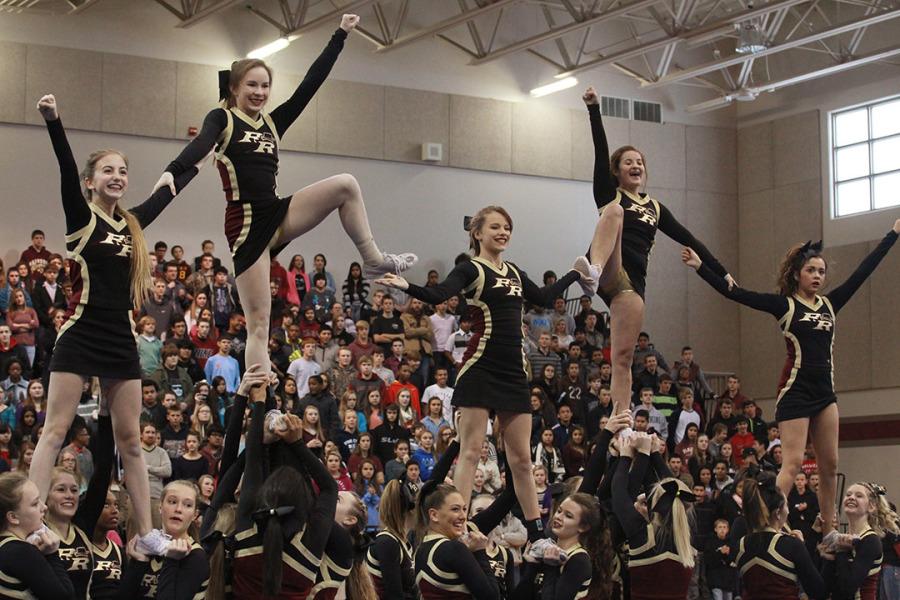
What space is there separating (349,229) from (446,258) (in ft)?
46.4

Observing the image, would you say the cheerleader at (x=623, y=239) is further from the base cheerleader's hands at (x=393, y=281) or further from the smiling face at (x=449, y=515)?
the smiling face at (x=449, y=515)

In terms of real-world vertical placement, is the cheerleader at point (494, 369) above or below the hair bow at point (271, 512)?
above

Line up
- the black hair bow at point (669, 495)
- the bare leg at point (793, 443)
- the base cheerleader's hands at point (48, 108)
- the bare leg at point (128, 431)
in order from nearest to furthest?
1. the base cheerleader's hands at point (48, 108)
2. the bare leg at point (128, 431)
3. the black hair bow at point (669, 495)
4. the bare leg at point (793, 443)

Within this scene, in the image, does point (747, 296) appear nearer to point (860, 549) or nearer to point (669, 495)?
point (860, 549)

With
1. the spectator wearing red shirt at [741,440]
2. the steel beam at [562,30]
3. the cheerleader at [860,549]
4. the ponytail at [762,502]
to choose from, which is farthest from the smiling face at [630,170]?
the steel beam at [562,30]

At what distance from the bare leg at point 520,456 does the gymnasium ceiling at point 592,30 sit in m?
11.5

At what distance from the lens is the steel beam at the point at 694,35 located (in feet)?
57.9

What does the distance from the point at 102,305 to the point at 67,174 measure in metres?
0.65

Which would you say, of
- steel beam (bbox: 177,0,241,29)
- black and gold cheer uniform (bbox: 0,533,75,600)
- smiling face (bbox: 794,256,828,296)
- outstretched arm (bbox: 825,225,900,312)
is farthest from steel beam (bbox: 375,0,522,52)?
black and gold cheer uniform (bbox: 0,533,75,600)

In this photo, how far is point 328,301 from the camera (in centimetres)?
1728

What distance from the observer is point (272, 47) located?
1877 centimetres

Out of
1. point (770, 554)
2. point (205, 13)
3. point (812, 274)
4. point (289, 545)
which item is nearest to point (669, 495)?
point (770, 554)

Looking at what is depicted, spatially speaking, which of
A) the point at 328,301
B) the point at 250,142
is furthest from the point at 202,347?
the point at 250,142

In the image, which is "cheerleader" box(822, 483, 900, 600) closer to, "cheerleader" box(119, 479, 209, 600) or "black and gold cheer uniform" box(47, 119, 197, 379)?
"cheerleader" box(119, 479, 209, 600)
